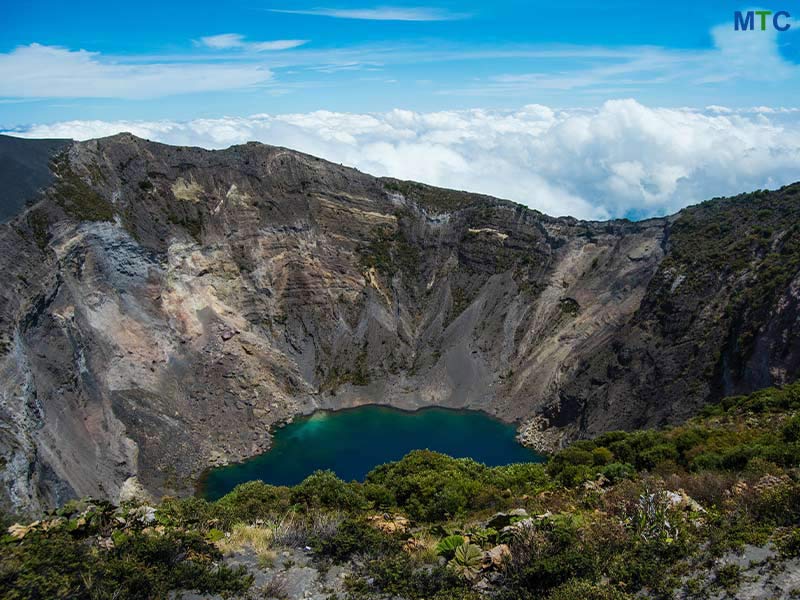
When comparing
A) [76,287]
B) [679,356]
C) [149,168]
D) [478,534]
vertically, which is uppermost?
[149,168]

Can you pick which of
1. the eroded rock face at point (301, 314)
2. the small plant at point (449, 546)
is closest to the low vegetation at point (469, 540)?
the small plant at point (449, 546)

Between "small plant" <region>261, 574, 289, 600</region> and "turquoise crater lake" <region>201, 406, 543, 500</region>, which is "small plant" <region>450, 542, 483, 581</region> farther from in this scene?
"turquoise crater lake" <region>201, 406, 543, 500</region>

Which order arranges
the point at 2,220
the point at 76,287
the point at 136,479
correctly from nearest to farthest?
the point at 136,479 < the point at 2,220 < the point at 76,287

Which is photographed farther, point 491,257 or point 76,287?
point 491,257

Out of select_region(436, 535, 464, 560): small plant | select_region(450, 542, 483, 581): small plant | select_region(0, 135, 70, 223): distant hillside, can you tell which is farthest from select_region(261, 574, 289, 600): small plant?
select_region(0, 135, 70, 223): distant hillside

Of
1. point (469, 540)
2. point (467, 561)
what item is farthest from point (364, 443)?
point (467, 561)

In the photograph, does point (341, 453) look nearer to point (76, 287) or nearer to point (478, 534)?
point (76, 287)

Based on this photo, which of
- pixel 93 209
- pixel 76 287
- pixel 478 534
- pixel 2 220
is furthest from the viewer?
pixel 93 209

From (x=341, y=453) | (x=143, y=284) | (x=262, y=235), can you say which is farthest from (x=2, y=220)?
(x=341, y=453)

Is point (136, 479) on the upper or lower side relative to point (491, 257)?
lower
